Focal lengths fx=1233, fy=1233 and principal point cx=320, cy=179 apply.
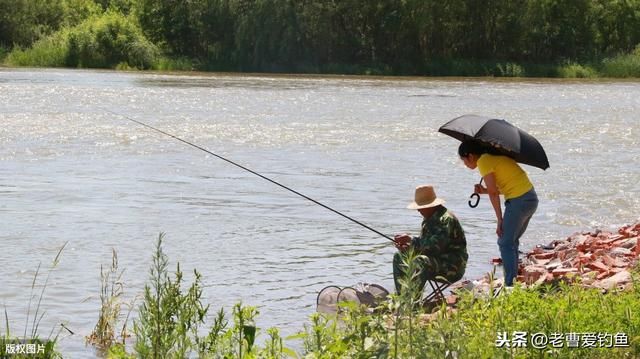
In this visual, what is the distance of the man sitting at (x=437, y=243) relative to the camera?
7762mm

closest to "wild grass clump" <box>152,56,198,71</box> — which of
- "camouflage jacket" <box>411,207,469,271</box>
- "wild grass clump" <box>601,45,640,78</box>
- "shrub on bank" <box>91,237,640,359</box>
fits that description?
"wild grass clump" <box>601,45,640,78</box>

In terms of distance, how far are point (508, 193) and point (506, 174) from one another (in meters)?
0.13

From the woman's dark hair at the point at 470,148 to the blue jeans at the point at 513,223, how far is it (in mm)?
402

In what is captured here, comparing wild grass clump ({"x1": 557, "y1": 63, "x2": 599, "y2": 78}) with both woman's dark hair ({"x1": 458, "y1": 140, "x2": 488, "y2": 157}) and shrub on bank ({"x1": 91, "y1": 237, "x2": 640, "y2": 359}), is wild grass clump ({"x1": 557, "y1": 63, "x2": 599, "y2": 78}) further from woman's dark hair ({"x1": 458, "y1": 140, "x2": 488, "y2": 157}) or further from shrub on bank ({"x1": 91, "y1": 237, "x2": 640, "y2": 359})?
shrub on bank ({"x1": 91, "y1": 237, "x2": 640, "y2": 359})

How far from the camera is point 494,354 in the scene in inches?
217

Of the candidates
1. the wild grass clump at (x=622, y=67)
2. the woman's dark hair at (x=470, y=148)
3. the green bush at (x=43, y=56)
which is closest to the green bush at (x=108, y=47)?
the green bush at (x=43, y=56)

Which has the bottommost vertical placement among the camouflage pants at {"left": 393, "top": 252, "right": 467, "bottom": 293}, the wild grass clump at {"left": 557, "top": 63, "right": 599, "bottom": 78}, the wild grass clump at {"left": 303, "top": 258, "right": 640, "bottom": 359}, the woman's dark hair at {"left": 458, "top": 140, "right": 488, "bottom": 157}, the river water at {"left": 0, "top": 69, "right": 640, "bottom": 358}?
the river water at {"left": 0, "top": 69, "right": 640, "bottom": 358}

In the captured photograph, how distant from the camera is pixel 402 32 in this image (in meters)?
67.8

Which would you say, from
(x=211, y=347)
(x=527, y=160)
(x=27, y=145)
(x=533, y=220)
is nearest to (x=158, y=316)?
(x=211, y=347)

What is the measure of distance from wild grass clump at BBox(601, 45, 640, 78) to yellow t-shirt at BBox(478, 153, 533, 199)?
169ft

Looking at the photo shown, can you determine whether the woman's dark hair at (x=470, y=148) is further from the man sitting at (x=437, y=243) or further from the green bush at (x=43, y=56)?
the green bush at (x=43, y=56)

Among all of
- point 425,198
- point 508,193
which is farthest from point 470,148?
point 425,198

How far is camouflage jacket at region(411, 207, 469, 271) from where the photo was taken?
7.79 meters

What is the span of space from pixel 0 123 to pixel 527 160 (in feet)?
61.5
